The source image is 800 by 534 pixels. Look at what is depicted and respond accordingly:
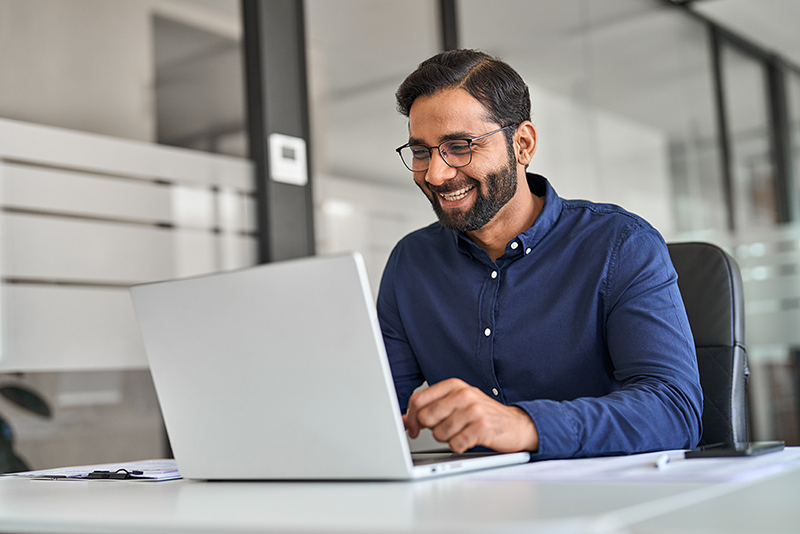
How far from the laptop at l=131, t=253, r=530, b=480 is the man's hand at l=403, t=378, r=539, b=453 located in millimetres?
29

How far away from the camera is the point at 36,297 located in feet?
7.28

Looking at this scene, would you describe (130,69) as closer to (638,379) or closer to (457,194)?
(457,194)

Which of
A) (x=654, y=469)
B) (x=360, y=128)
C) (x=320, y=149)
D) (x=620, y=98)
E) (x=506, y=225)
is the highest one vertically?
(x=620, y=98)

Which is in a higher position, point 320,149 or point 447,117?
point 320,149

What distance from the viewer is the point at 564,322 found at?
1.48 m

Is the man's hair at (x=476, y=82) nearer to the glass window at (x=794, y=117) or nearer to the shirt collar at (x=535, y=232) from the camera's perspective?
the shirt collar at (x=535, y=232)

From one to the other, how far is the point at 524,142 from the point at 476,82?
167 mm

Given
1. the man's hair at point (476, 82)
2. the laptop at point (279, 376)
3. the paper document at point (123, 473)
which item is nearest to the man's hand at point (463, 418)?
the laptop at point (279, 376)

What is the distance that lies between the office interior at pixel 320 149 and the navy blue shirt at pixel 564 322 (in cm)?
101

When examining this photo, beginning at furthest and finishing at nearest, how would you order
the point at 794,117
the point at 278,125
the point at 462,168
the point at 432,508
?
the point at 794,117 < the point at 278,125 < the point at 462,168 < the point at 432,508

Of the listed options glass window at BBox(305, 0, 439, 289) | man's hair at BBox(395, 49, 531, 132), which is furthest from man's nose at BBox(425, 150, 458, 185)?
glass window at BBox(305, 0, 439, 289)

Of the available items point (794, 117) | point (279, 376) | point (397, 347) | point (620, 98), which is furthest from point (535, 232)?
point (794, 117)

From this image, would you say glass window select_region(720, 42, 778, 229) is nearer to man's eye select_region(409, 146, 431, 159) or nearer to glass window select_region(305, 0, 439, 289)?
glass window select_region(305, 0, 439, 289)

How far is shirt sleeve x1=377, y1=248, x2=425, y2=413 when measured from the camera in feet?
5.46
